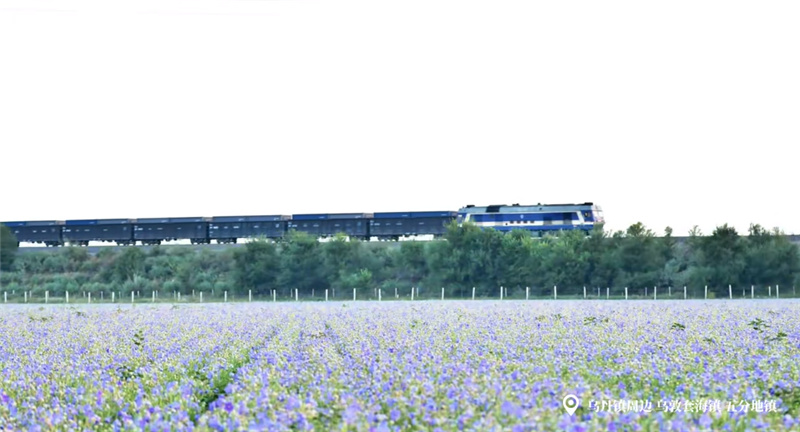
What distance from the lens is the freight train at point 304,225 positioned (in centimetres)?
8369

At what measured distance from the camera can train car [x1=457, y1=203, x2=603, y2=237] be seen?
271 feet

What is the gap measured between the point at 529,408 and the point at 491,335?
7852 mm

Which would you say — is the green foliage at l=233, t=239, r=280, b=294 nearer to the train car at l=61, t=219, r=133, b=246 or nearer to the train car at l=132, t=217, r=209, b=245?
the train car at l=132, t=217, r=209, b=245

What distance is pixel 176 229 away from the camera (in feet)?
311

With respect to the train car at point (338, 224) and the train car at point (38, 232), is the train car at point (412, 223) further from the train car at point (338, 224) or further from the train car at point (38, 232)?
the train car at point (38, 232)

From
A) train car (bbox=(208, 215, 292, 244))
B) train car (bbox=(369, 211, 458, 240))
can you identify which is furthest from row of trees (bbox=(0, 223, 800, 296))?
train car (bbox=(208, 215, 292, 244))

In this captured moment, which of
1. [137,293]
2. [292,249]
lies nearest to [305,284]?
[292,249]

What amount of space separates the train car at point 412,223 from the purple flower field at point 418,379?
7131 cm

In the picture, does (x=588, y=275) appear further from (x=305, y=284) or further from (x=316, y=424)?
(x=316, y=424)

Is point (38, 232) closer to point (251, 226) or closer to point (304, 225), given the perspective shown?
point (251, 226)

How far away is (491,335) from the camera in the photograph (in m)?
15.0

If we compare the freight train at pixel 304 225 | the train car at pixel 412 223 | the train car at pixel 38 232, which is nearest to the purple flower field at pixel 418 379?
the freight train at pixel 304 225

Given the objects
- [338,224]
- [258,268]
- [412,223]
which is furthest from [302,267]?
[338,224]

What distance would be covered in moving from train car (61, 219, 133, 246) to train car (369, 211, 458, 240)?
25020 millimetres
